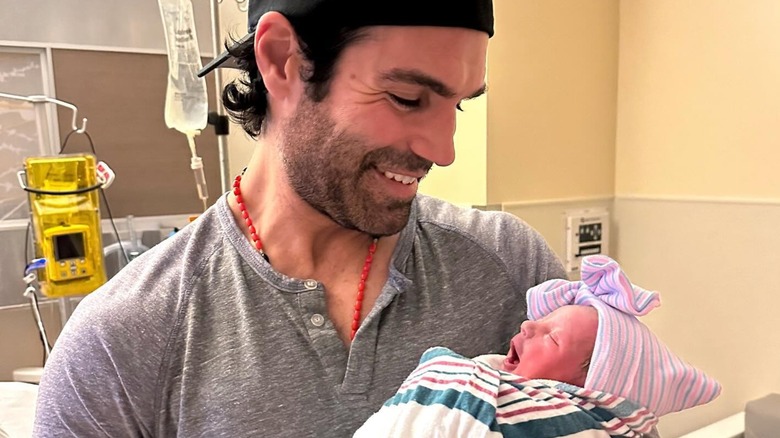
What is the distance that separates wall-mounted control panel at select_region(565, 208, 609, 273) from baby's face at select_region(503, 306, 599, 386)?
848mm

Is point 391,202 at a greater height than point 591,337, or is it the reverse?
point 391,202

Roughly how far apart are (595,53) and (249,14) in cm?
114

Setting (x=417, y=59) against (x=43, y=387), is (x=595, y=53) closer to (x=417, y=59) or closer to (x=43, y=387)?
(x=417, y=59)

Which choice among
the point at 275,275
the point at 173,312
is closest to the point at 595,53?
the point at 275,275

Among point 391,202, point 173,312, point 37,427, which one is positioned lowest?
point 37,427

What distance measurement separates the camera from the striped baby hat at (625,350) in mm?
879

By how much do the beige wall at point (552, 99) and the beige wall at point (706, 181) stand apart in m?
0.06

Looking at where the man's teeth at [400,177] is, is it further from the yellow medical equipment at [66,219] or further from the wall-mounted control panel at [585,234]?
the yellow medical equipment at [66,219]

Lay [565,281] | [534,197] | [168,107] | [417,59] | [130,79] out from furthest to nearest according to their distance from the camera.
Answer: [130,79], [168,107], [534,197], [565,281], [417,59]

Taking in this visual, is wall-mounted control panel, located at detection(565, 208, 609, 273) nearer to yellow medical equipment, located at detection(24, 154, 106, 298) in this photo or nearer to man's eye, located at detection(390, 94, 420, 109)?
man's eye, located at detection(390, 94, 420, 109)

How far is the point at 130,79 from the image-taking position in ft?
7.59

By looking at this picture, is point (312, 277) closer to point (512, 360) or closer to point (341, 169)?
point (341, 169)

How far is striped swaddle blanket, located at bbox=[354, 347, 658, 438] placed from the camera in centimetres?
77

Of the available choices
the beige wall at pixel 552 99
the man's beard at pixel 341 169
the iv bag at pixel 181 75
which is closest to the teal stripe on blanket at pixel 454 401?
the man's beard at pixel 341 169
